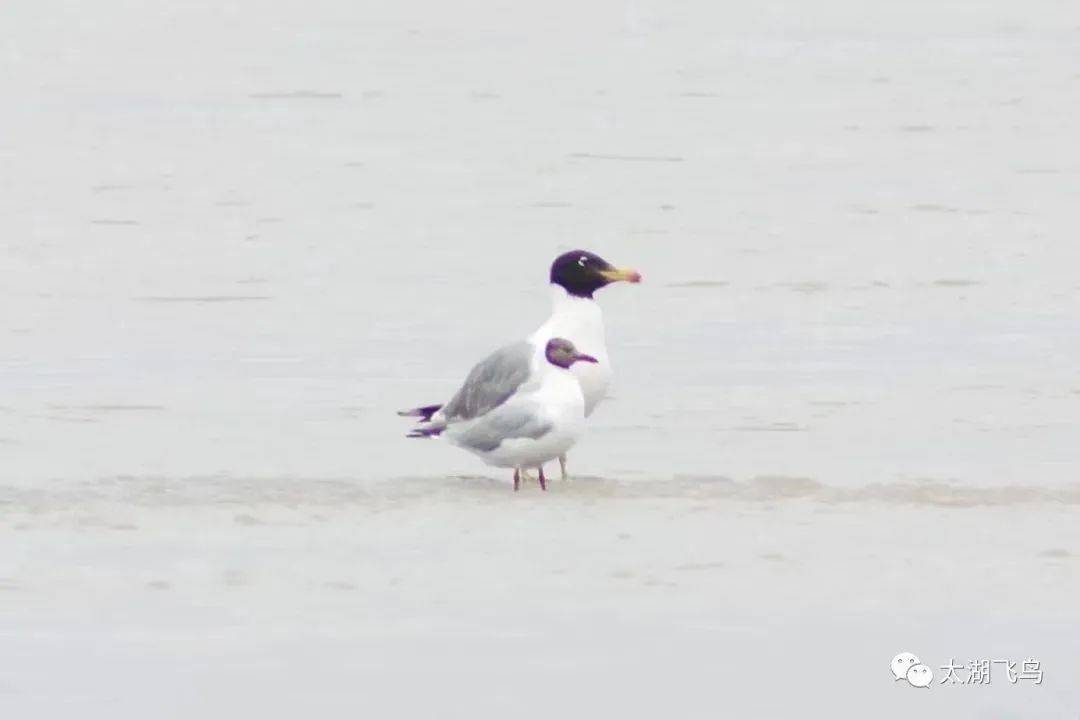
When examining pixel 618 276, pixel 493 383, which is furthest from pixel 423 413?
pixel 618 276

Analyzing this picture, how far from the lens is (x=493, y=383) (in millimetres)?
8953

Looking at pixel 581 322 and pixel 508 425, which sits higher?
pixel 581 322

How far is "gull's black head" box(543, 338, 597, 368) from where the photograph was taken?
888 centimetres

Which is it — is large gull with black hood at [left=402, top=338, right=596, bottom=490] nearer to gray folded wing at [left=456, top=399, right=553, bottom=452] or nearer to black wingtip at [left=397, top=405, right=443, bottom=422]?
gray folded wing at [left=456, top=399, right=553, bottom=452]

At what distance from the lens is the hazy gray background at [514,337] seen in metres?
6.77

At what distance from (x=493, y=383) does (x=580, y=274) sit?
85 centimetres

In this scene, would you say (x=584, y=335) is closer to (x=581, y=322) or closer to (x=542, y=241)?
(x=581, y=322)

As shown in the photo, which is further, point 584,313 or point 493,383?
point 584,313

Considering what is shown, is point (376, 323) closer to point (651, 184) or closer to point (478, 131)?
point (651, 184)

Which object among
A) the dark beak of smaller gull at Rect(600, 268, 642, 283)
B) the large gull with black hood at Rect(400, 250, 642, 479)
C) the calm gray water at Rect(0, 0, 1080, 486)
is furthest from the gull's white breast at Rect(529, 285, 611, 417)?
the calm gray water at Rect(0, 0, 1080, 486)

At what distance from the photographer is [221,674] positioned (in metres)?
6.53

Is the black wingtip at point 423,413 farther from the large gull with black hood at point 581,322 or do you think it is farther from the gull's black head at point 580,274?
the gull's black head at point 580,274

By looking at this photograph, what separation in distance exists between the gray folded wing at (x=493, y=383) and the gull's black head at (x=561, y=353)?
0.24 feet

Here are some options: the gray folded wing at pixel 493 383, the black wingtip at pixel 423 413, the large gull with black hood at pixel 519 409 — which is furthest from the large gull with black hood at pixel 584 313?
the black wingtip at pixel 423 413
